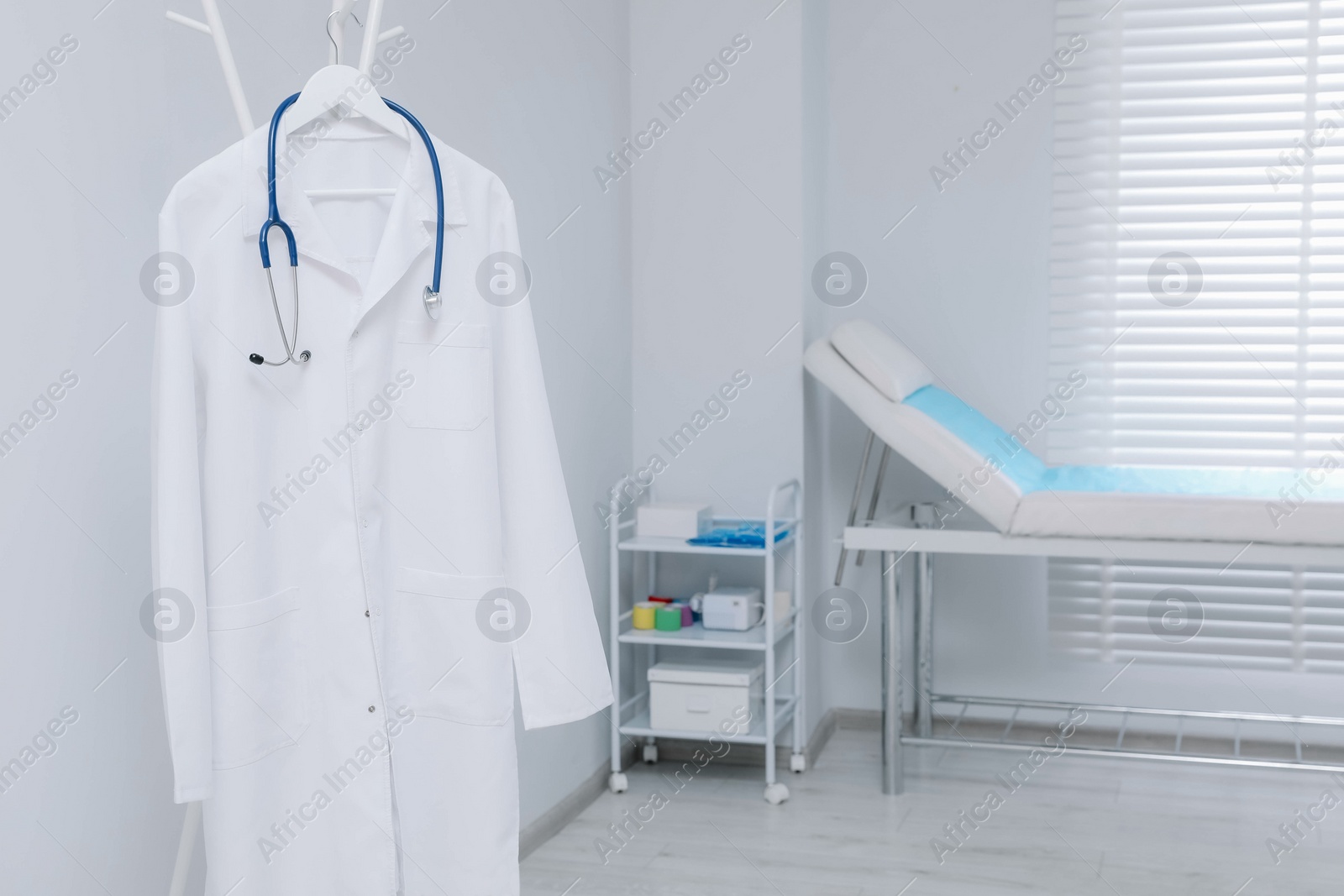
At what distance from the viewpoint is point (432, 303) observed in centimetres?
145

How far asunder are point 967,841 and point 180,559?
6.35 feet

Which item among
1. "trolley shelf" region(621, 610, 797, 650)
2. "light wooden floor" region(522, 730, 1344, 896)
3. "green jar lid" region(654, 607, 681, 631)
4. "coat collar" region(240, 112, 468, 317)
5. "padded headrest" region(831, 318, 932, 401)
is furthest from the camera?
"green jar lid" region(654, 607, 681, 631)

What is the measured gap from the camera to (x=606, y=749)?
3057 mm

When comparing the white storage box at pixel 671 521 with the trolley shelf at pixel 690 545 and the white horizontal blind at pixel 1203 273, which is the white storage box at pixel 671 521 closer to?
the trolley shelf at pixel 690 545

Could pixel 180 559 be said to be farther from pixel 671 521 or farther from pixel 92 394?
pixel 671 521

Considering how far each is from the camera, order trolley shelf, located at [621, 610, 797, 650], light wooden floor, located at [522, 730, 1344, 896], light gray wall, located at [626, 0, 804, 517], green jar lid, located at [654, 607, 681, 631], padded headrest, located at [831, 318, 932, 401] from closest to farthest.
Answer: light wooden floor, located at [522, 730, 1344, 896] < padded headrest, located at [831, 318, 932, 401] < trolley shelf, located at [621, 610, 797, 650] < green jar lid, located at [654, 607, 681, 631] < light gray wall, located at [626, 0, 804, 517]

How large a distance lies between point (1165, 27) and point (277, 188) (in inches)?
111

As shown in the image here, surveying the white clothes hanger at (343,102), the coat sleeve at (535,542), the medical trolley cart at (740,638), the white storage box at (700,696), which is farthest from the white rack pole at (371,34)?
the white storage box at (700,696)

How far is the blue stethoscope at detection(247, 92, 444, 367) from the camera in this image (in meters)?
1.34

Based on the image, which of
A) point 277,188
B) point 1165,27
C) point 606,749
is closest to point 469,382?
point 277,188

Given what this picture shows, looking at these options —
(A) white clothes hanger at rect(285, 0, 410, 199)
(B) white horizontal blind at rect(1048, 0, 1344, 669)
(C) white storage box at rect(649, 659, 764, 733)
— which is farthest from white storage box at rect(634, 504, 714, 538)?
(A) white clothes hanger at rect(285, 0, 410, 199)

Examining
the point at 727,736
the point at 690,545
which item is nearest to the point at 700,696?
the point at 727,736

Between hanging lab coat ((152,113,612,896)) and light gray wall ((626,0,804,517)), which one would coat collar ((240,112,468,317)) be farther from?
light gray wall ((626,0,804,517))

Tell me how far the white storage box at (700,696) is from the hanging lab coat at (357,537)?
1.37 m
